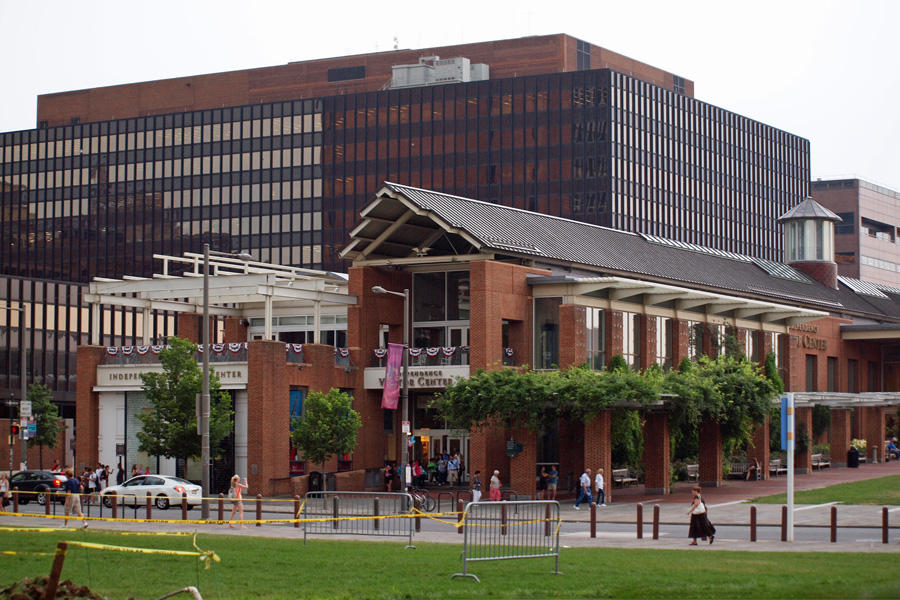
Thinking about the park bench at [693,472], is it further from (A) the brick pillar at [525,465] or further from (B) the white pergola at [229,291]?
(B) the white pergola at [229,291]

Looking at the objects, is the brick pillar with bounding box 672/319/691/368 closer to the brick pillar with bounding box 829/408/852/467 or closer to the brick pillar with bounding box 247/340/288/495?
the brick pillar with bounding box 829/408/852/467

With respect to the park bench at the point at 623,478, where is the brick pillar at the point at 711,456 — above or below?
above

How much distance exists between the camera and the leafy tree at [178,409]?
170ft

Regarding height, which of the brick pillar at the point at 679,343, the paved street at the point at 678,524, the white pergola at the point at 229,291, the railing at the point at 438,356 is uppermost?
the white pergola at the point at 229,291

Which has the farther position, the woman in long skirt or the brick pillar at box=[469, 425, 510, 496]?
the brick pillar at box=[469, 425, 510, 496]

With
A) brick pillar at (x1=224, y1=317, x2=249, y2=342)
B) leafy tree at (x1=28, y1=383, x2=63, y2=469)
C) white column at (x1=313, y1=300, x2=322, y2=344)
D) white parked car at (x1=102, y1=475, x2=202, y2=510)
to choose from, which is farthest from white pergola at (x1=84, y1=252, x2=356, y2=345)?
leafy tree at (x1=28, y1=383, x2=63, y2=469)

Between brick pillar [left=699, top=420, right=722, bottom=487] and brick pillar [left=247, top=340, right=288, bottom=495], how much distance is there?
1718 centimetres

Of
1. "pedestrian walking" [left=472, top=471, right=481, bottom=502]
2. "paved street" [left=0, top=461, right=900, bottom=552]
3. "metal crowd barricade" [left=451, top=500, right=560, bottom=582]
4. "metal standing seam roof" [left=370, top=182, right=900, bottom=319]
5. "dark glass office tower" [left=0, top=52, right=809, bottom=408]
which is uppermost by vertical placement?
"dark glass office tower" [left=0, top=52, right=809, bottom=408]

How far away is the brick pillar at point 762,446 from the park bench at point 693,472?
270 cm

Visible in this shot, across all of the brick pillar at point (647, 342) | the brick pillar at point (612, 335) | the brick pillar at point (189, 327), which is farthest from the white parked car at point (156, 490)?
the brick pillar at point (647, 342)

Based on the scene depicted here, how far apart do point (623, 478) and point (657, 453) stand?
3993mm

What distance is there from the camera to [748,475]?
204ft

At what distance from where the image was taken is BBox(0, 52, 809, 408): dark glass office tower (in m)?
127

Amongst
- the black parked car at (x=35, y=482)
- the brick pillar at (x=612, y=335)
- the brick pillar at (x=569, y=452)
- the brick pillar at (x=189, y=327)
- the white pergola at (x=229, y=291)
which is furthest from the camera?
the brick pillar at (x=189, y=327)
